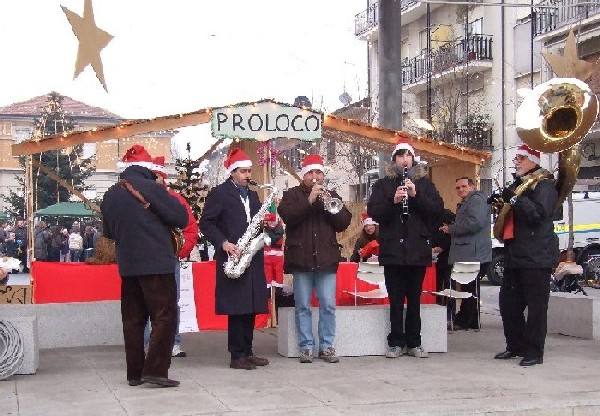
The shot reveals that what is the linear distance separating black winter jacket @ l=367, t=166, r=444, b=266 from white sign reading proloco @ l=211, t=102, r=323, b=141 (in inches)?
96.3

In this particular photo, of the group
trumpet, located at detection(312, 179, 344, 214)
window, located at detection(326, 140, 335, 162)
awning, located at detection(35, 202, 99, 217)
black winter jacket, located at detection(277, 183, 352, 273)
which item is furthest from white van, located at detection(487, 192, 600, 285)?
awning, located at detection(35, 202, 99, 217)

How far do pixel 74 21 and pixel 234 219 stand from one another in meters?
3.03

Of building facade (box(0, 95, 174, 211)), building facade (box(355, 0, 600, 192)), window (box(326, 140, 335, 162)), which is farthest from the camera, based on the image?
building facade (box(0, 95, 174, 211))

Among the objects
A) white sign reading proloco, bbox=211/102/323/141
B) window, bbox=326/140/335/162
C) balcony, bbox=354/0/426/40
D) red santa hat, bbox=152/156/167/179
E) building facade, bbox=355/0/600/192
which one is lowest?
Result: red santa hat, bbox=152/156/167/179

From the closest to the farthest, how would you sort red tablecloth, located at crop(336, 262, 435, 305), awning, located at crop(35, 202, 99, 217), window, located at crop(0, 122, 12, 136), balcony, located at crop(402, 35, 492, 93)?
red tablecloth, located at crop(336, 262, 435, 305), awning, located at crop(35, 202, 99, 217), balcony, located at crop(402, 35, 492, 93), window, located at crop(0, 122, 12, 136)

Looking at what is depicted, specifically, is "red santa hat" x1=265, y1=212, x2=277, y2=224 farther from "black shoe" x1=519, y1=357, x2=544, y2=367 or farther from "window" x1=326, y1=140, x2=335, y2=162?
"window" x1=326, y1=140, x2=335, y2=162

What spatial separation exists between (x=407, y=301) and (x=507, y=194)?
1.33 metres

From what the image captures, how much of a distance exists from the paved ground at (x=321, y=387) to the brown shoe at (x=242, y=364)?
98mm

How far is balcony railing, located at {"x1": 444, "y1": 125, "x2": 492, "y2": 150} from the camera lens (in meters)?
31.2

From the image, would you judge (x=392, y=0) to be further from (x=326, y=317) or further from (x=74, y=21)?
(x=326, y=317)

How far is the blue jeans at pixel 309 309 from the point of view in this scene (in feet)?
25.5

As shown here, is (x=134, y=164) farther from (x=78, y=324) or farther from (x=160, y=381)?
(x=78, y=324)

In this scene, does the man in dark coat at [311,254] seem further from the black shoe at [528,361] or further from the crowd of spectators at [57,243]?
the crowd of spectators at [57,243]

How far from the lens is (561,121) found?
26.2 ft
